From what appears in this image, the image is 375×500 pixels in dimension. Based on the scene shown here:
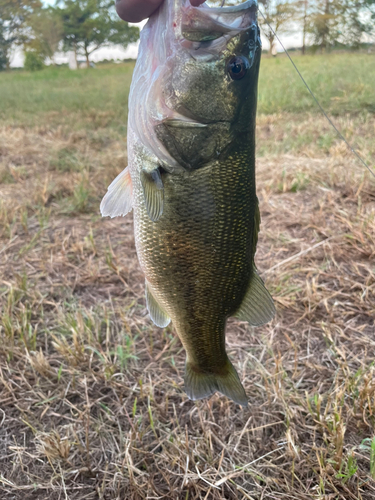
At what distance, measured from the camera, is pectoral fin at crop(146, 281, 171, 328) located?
1090mm

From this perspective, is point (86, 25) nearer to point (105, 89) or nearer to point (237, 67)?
point (105, 89)

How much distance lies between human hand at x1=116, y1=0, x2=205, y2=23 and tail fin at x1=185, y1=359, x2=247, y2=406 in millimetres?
966

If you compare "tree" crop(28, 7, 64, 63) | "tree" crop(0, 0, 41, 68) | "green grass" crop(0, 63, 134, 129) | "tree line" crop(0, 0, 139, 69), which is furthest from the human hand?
"tree" crop(0, 0, 41, 68)

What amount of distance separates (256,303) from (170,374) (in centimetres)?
82

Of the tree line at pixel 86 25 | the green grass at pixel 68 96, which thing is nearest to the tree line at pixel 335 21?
the tree line at pixel 86 25

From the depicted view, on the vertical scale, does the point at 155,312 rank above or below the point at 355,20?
below

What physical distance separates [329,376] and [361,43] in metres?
3.96

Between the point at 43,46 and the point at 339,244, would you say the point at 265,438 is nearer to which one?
the point at 339,244

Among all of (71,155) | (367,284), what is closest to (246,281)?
(367,284)

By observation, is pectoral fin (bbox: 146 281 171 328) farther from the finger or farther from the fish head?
the finger

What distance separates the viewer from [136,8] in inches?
33.8

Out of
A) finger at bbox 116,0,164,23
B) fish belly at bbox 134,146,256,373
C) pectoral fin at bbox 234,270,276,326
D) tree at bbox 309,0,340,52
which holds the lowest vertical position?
pectoral fin at bbox 234,270,276,326

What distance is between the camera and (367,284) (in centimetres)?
206

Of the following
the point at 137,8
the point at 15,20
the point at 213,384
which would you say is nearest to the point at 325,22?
the point at 15,20
